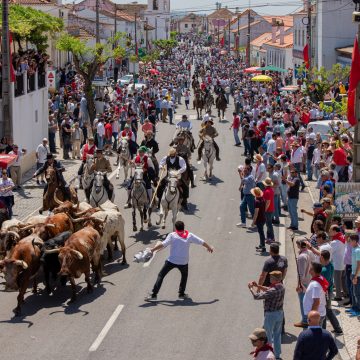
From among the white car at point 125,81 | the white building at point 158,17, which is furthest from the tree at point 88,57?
the white building at point 158,17

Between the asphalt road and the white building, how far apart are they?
445ft

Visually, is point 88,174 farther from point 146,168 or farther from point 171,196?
point 171,196

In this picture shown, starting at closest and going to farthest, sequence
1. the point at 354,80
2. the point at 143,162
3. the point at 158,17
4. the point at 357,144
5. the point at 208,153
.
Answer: the point at 357,144
the point at 354,80
the point at 143,162
the point at 208,153
the point at 158,17

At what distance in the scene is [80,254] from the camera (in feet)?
53.3

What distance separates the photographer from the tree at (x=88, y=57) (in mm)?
42969

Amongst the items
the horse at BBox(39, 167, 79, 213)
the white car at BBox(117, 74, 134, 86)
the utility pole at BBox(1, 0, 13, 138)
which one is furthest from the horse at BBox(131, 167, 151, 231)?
the white car at BBox(117, 74, 134, 86)

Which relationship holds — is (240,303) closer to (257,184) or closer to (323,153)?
(257,184)

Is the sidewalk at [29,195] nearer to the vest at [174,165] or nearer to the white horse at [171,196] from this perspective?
the vest at [174,165]

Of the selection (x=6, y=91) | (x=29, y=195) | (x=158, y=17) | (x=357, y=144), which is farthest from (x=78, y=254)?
(x=158, y=17)

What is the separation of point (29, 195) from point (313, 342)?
18194 millimetres

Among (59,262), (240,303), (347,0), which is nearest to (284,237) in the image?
(240,303)

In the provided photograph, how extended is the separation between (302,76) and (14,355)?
45322 millimetres

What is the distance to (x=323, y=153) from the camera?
28469 mm

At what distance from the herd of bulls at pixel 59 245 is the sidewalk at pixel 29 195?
605cm
